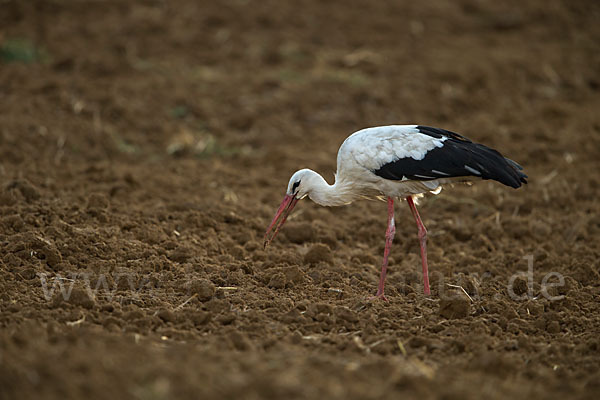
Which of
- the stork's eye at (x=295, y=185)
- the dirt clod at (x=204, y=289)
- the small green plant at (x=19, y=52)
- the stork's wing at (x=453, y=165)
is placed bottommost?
the dirt clod at (x=204, y=289)

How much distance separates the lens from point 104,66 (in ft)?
40.2

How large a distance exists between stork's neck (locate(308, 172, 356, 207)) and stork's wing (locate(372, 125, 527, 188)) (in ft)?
1.34

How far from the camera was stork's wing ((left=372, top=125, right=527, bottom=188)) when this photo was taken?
237 inches

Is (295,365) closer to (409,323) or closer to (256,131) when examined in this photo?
(409,323)

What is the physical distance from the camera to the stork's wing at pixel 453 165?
237 inches

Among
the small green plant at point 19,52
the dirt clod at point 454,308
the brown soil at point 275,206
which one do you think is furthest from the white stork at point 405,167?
the small green plant at point 19,52

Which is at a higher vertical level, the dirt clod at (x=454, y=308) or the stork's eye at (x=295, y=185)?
the stork's eye at (x=295, y=185)

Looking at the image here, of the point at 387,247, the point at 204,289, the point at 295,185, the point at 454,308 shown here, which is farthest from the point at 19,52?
the point at 454,308

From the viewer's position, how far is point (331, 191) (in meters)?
6.55

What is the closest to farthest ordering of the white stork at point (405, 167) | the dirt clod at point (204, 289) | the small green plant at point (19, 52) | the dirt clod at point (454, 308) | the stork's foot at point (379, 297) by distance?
the dirt clod at point (454, 308) → the dirt clod at point (204, 289) → the stork's foot at point (379, 297) → the white stork at point (405, 167) → the small green plant at point (19, 52)

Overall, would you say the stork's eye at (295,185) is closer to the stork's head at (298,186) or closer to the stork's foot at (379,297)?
the stork's head at (298,186)

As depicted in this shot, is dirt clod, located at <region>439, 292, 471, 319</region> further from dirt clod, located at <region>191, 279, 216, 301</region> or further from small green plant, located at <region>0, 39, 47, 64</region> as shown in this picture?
small green plant, located at <region>0, 39, 47, 64</region>

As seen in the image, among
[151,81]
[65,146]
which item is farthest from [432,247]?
[151,81]

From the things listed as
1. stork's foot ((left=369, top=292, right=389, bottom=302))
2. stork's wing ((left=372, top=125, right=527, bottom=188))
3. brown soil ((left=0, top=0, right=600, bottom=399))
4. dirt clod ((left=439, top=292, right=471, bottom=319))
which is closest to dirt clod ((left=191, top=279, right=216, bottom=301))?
brown soil ((left=0, top=0, right=600, bottom=399))
